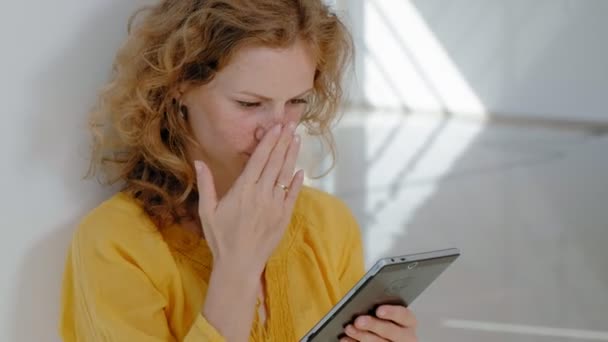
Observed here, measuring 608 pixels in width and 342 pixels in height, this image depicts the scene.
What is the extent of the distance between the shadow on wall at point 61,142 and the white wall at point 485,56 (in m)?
4.62

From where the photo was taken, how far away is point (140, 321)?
1.27 meters

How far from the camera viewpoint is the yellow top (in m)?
1.26

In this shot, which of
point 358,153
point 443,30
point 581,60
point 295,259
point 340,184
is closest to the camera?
point 295,259

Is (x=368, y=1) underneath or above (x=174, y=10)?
above

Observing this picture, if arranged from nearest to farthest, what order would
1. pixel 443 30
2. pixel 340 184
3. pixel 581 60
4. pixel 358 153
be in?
1. pixel 340 184
2. pixel 358 153
3. pixel 581 60
4. pixel 443 30

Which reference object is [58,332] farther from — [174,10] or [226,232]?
[174,10]

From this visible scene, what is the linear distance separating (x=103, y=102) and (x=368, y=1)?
16.2 feet

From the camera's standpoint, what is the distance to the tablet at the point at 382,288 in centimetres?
121

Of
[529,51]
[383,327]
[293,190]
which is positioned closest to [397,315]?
[383,327]

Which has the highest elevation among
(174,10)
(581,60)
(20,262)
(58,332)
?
(581,60)

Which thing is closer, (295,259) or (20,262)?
(20,262)

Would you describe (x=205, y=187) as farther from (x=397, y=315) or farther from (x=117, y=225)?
(x=397, y=315)

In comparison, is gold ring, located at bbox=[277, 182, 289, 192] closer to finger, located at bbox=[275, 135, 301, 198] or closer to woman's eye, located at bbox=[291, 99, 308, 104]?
finger, located at bbox=[275, 135, 301, 198]

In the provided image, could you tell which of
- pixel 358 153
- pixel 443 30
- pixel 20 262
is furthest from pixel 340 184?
pixel 20 262
